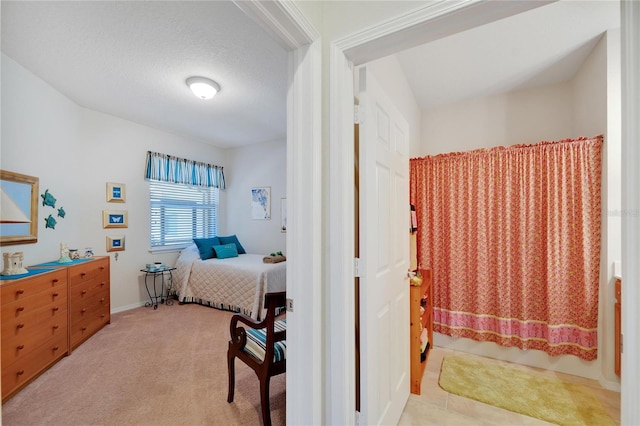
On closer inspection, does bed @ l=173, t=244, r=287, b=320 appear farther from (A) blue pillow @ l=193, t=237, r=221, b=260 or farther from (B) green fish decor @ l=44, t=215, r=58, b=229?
(B) green fish decor @ l=44, t=215, r=58, b=229

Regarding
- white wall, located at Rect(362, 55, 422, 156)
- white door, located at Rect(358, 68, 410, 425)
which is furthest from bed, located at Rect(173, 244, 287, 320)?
white wall, located at Rect(362, 55, 422, 156)

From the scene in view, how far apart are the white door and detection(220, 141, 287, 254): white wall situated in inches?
128

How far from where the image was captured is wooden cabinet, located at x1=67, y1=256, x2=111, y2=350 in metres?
2.86

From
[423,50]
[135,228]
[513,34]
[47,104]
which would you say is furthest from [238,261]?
[513,34]

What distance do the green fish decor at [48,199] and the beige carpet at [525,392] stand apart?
13.9 ft

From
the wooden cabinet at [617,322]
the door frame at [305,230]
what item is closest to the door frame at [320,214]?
the door frame at [305,230]

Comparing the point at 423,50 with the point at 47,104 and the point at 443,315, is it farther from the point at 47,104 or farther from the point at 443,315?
the point at 47,104

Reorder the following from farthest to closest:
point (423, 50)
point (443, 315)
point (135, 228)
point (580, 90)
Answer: point (135, 228)
point (443, 315)
point (580, 90)
point (423, 50)

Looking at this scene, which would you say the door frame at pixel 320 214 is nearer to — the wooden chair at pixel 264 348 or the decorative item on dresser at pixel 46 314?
the wooden chair at pixel 264 348

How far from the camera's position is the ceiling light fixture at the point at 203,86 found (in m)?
2.93

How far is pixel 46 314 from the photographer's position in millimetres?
2475

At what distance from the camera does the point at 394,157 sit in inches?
71.8

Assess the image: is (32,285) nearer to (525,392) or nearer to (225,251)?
(225,251)

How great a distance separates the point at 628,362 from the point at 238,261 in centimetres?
411
